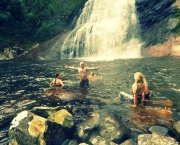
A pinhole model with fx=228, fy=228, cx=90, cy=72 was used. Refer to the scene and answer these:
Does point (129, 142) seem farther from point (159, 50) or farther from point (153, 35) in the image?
point (153, 35)

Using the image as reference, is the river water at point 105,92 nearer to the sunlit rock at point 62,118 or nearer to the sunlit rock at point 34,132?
the sunlit rock at point 34,132

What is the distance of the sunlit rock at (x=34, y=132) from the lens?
250 inches

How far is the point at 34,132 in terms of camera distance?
21.1 feet

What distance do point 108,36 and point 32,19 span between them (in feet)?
42.2

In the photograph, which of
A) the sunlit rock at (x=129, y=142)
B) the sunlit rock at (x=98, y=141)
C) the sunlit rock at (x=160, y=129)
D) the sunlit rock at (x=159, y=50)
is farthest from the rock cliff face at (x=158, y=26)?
the sunlit rock at (x=98, y=141)

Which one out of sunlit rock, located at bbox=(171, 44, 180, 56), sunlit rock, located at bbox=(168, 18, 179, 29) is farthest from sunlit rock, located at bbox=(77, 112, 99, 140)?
sunlit rock, located at bbox=(168, 18, 179, 29)

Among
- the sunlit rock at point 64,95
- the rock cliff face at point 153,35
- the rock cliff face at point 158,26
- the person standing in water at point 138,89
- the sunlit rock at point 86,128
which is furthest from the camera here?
the rock cliff face at point 153,35

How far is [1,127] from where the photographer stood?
8.01 metres

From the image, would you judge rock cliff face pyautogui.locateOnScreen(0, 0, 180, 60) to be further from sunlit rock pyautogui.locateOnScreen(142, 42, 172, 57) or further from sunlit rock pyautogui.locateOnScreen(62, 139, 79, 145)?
sunlit rock pyautogui.locateOnScreen(62, 139, 79, 145)

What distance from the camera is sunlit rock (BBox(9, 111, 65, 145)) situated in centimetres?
634

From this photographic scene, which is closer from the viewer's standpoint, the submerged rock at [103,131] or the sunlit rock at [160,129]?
the submerged rock at [103,131]

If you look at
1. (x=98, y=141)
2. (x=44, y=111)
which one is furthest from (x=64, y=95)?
(x=98, y=141)

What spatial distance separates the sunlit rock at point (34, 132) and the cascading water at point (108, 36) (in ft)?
76.2

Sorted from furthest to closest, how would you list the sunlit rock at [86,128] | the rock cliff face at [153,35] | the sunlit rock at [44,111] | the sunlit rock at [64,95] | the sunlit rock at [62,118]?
1. the rock cliff face at [153,35]
2. the sunlit rock at [64,95]
3. the sunlit rock at [44,111]
4. the sunlit rock at [62,118]
5. the sunlit rock at [86,128]
